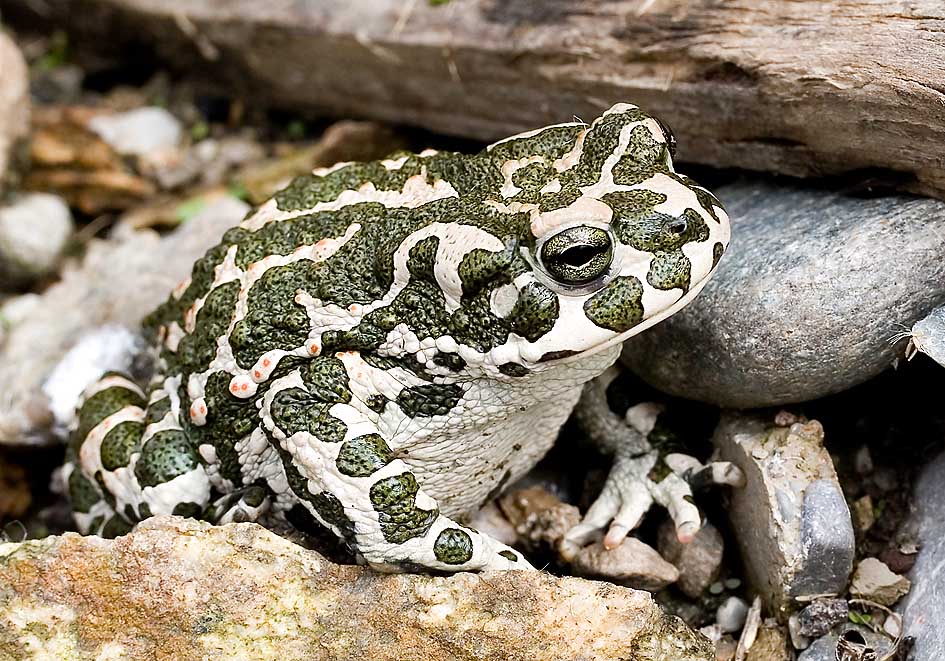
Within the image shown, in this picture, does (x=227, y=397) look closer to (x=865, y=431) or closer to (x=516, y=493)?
(x=516, y=493)

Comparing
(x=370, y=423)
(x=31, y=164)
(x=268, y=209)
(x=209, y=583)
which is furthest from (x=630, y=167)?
(x=31, y=164)

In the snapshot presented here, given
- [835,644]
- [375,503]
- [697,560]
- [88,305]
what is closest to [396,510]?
[375,503]

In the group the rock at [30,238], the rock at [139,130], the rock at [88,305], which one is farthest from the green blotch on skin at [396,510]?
the rock at [139,130]

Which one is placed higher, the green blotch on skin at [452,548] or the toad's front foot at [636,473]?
the green blotch on skin at [452,548]

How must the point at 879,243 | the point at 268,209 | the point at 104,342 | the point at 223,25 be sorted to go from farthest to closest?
the point at 223,25 → the point at 104,342 → the point at 268,209 → the point at 879,243

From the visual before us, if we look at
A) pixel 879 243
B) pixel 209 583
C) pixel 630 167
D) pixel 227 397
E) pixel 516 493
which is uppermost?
pixel 630 167

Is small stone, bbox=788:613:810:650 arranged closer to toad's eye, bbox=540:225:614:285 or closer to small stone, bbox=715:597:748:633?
small stone, bbox=715:597:748:633

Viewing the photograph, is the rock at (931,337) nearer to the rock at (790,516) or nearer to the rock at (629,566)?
the rock at (790,516)

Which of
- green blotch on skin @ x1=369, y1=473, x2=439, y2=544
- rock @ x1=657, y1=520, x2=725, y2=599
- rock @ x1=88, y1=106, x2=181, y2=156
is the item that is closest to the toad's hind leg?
green blotch on skin @ x1=369, y1=473, x2=439, y2=544
